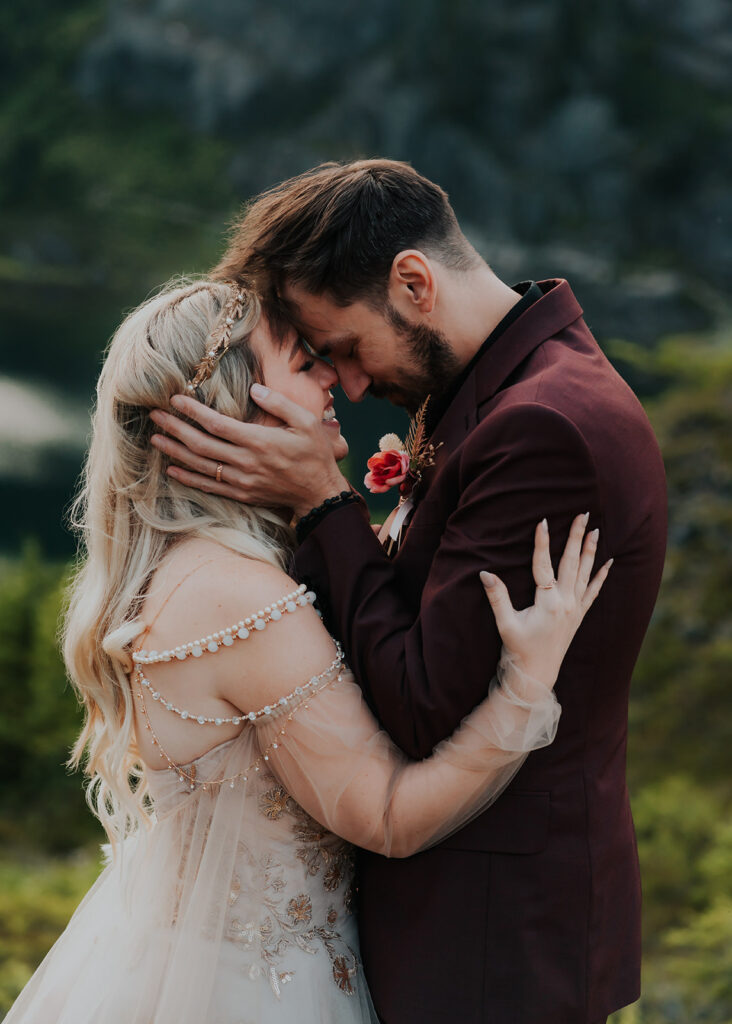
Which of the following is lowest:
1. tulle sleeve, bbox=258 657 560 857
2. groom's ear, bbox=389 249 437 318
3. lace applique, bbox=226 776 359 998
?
lace applique, bbox=226 776 359 998

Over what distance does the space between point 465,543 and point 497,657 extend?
224 millimetres

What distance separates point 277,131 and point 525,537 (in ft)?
33.8

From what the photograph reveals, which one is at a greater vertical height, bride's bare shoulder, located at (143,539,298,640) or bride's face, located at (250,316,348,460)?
bride's face, located at (250,316,348,460)

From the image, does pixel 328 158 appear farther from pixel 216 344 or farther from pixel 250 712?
pixel 250 712

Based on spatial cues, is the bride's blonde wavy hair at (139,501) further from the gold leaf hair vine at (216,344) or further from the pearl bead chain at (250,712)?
the pearl bead chain at (250,712)

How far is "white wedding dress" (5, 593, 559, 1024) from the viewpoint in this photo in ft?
6.66

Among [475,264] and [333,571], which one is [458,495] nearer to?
[333,571]

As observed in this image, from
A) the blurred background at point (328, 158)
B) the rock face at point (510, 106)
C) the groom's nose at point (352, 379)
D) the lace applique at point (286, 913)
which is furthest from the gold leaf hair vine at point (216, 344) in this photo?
the rock face at point (510, 106)

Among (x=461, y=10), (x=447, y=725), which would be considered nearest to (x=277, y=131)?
(x=461, y=10)

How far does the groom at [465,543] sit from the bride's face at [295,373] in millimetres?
55

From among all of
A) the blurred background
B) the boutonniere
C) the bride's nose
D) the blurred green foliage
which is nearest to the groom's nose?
the bride's nose

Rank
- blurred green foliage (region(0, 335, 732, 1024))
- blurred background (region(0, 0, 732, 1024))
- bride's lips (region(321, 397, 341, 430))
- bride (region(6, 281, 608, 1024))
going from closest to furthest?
bride (region(6, 281, 608, 1024)), bride's lips (region(321, 397, 341, 430)), blurred green foliage (region(0, 335, 732, 1024)), blurred background (region(0, 0, 732, 1024))

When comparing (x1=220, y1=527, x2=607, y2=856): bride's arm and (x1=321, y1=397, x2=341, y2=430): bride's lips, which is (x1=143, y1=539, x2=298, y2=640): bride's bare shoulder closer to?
(x1=220, y1=527, x2=607, y2=856): bride's arm

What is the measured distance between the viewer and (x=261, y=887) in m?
2.23
